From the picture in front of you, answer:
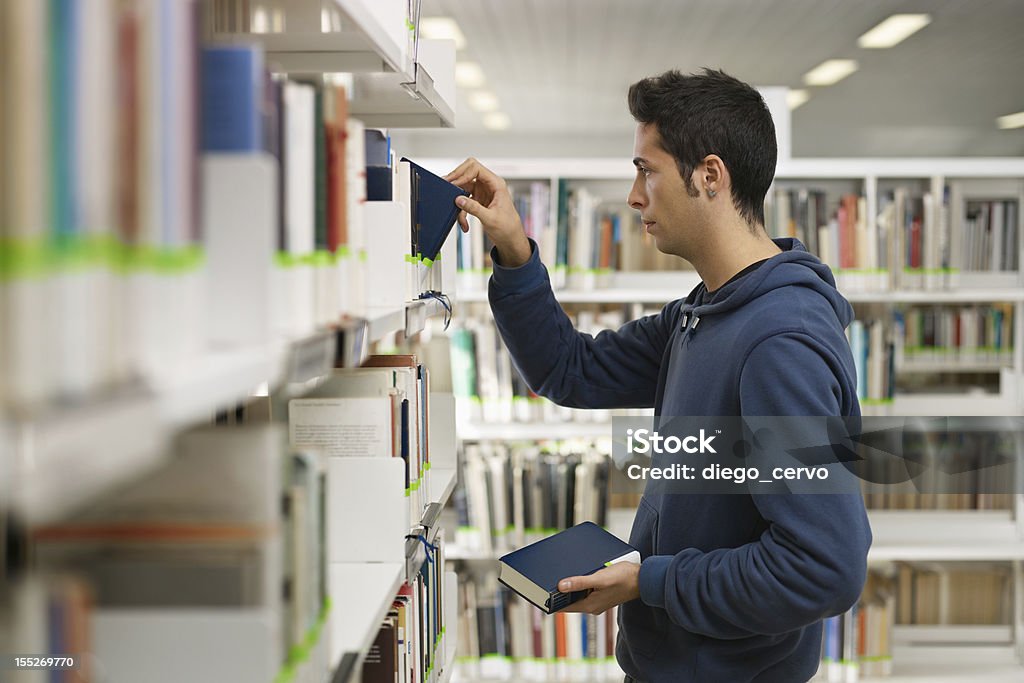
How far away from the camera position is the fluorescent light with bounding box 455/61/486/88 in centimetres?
628

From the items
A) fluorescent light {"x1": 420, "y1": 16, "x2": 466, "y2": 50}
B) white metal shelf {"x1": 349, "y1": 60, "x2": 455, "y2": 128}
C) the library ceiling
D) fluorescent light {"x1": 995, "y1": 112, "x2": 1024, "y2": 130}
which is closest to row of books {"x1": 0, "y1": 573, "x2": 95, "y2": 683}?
white metal shelf {"x1": 349, "y1": 60, "x2": 455, "y2": 128}

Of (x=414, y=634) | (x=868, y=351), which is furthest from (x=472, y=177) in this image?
(x=868, y=351)

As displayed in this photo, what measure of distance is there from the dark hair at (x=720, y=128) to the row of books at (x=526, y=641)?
2.19 meters

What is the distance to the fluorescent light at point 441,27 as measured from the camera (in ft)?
16.3

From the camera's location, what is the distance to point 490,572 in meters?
3.61

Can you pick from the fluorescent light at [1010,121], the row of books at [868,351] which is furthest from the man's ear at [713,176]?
the fluorescent light at [1010,121]

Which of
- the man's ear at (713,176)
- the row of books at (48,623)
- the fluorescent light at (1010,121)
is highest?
the fluorescent light at (1010,121)

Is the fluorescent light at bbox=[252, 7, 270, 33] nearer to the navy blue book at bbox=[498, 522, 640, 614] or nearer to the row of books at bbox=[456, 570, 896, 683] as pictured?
the navy blue book at bbox=[498, 522, 640, 614]

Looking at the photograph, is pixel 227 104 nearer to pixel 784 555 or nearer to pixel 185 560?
pixel 185 560

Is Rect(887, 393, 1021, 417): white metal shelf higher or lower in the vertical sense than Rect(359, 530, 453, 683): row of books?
higher

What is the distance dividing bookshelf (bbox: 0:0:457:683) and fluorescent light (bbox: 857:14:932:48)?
4.72 meters

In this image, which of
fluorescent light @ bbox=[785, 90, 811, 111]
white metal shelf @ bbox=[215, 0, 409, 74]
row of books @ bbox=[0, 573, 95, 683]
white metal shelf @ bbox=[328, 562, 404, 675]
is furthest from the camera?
fluorescent light @ bbox=[785, 90, 811, 111]

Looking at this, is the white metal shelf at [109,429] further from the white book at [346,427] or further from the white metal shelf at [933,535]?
the white metal shelf at [933,535]

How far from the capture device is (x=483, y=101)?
313 inches
